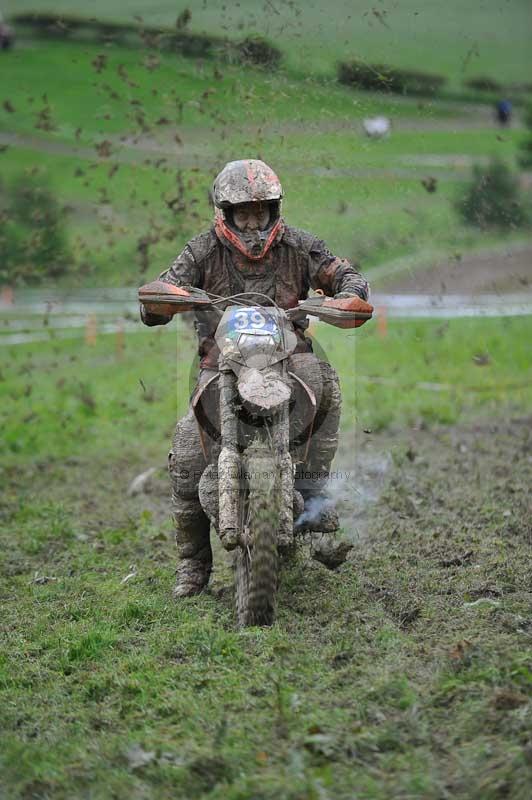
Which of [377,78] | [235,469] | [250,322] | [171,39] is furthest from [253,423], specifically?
[171,39]

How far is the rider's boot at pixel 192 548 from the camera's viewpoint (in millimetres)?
7266

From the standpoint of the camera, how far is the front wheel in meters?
6.03

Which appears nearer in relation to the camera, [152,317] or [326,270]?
[152,317]

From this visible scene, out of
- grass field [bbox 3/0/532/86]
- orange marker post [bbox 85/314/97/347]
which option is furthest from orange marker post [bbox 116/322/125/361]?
grass field [bbox 3/0/532/86]

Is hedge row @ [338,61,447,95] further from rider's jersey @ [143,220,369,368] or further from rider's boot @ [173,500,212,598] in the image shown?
rider's boot @ [173,500,212,598]

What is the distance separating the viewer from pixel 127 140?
44.3 ft

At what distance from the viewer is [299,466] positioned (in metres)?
7.09

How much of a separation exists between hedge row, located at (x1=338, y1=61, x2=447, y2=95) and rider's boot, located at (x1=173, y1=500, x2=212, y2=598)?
604 cm

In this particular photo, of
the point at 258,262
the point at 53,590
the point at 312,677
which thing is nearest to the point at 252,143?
the point at 258,262

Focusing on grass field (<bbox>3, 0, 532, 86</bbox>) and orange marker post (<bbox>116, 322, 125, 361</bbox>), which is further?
orange marker post (<bbox>116, 322, 125, 361</bbox>)

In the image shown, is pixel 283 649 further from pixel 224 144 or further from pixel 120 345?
pixel 120 345

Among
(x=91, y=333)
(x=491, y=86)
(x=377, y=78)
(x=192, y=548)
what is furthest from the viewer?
(x=91, y=333)

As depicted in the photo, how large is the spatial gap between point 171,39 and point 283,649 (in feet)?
28.6

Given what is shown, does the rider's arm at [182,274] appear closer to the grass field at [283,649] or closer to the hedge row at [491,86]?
the grass field at [283,649]
